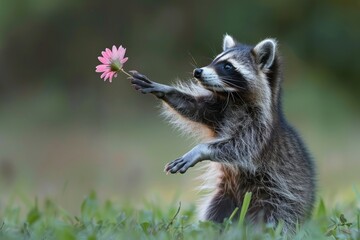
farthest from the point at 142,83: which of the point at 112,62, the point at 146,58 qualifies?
the point at 146,58

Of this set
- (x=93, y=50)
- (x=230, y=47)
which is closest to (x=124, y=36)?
(x=93, y=50)

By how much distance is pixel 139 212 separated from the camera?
6316 mm

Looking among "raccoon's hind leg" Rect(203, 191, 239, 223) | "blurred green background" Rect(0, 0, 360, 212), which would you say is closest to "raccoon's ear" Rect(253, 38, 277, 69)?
"raccoon's hind leg" Rect(203, 191, 239, 223)

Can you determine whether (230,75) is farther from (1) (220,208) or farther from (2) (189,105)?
(1) (220,208)

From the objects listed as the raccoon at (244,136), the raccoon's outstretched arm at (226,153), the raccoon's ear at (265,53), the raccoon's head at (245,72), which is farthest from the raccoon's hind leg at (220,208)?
the raccoon's ear at (265,53)

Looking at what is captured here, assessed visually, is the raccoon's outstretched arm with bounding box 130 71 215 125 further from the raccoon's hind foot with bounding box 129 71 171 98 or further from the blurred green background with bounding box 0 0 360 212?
the blurred green background with bounding box 0 0 360 212

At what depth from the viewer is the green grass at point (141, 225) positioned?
16.3 ft

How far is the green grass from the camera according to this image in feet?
16.3

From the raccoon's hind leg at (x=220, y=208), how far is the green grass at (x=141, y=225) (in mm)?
148

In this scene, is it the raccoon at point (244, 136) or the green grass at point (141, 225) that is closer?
the green grass at point (141, 225)

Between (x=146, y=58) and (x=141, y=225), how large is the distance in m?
9.90

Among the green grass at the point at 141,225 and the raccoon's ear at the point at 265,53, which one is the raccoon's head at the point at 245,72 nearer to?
the raccoon's ear at the point at 265,53

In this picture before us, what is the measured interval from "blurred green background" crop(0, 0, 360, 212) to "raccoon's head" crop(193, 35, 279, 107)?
6.21m

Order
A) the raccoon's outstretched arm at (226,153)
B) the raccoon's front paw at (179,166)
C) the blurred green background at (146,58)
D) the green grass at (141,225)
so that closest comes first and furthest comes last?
the green grass at (141,225)
the raccoon's front paw at (179,166)
the raccoon's outstretched arm at (226,153)
the blurred green background at (146,58)
